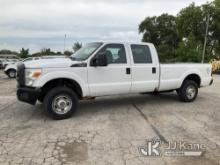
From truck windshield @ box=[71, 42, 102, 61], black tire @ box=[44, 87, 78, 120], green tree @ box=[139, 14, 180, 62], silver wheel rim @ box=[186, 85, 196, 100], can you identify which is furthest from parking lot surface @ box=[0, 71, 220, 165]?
green tree @ box=[139, 14, 180, 62]

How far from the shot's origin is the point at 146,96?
925 centimetres

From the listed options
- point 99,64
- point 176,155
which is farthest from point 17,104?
point 176,155

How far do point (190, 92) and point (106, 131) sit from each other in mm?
4099

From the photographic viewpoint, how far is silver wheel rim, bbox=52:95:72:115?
6.00 m

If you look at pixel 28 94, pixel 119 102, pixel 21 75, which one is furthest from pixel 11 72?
pixel 28 94

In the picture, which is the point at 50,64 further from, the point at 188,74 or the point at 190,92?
the point at 190,92

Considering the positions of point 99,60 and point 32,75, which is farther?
point 99,60

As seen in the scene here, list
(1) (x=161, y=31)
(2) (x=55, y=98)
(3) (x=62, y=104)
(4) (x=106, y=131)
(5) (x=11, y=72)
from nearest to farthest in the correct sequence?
(4) (x=106, y=131), (2) (x=55, y=98), (3) (x=62, y=104), (5) (x=11, y=72), (1) (x=161, y=31)

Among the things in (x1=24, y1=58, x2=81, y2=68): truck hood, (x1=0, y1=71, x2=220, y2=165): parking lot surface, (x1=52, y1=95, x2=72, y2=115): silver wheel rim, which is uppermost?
(x1=24, y1=58, x2=81, y2=68): truck hood

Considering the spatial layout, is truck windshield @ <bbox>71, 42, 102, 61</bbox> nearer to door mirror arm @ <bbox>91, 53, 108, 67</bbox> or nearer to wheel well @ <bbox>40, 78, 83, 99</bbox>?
door mirror arm @ <bbox>91, 53, 108, 67</bbox>

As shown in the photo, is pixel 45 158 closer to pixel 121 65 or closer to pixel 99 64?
pixel 99 64

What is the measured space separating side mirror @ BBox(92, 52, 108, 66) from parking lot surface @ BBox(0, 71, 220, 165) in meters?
1.33

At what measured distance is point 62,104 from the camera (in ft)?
20.0

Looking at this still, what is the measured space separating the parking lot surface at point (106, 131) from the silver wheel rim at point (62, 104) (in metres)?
0.26
